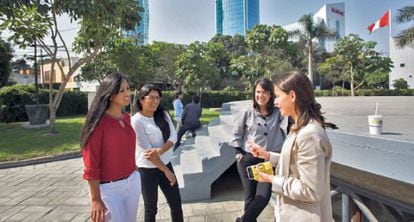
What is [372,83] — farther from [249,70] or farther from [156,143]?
[156,143]

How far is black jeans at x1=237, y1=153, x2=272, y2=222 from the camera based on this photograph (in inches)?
118

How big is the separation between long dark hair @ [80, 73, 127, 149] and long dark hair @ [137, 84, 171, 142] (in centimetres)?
54

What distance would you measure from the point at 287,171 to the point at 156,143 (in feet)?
4.83

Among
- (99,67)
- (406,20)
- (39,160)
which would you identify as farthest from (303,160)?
(406,20)

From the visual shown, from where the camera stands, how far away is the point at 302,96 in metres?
1.68

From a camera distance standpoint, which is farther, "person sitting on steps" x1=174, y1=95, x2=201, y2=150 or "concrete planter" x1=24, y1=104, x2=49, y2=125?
"concrete planter" x1=24, y1=104, x2=49, y2=125

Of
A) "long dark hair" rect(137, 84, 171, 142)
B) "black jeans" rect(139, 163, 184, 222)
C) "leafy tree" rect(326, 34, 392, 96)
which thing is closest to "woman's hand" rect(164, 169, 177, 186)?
"black jeans" rect(139, 163, 184, 222)

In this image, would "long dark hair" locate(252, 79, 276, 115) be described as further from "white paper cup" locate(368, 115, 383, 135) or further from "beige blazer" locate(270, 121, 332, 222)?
"beige blazer" locate(270, 121, 332, 222)

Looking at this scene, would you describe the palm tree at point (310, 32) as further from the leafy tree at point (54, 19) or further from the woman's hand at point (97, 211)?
the woman's hand at point (97, 211)

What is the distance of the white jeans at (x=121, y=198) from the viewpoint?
86.6 inches

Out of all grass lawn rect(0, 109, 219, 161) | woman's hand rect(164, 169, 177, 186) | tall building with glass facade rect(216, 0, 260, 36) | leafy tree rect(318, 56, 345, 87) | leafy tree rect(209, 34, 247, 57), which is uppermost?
tall building with glass facade rect(216, 0, 260, 36)

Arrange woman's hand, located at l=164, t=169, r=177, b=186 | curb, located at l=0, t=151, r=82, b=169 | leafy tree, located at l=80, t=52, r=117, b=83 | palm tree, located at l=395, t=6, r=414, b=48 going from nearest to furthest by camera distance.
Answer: woman's hand, located at l=164, t=169, r=177, b=186, curb, located at l=0, t=151, r=82, b=169, leafy tree, located at l=80, t=52, r=117, b=83, palm tree, located at l=395, t=6, r=414, b=48

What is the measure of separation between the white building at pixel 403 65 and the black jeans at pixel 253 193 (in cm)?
3912

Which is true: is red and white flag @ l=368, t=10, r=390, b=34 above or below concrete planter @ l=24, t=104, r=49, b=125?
above
